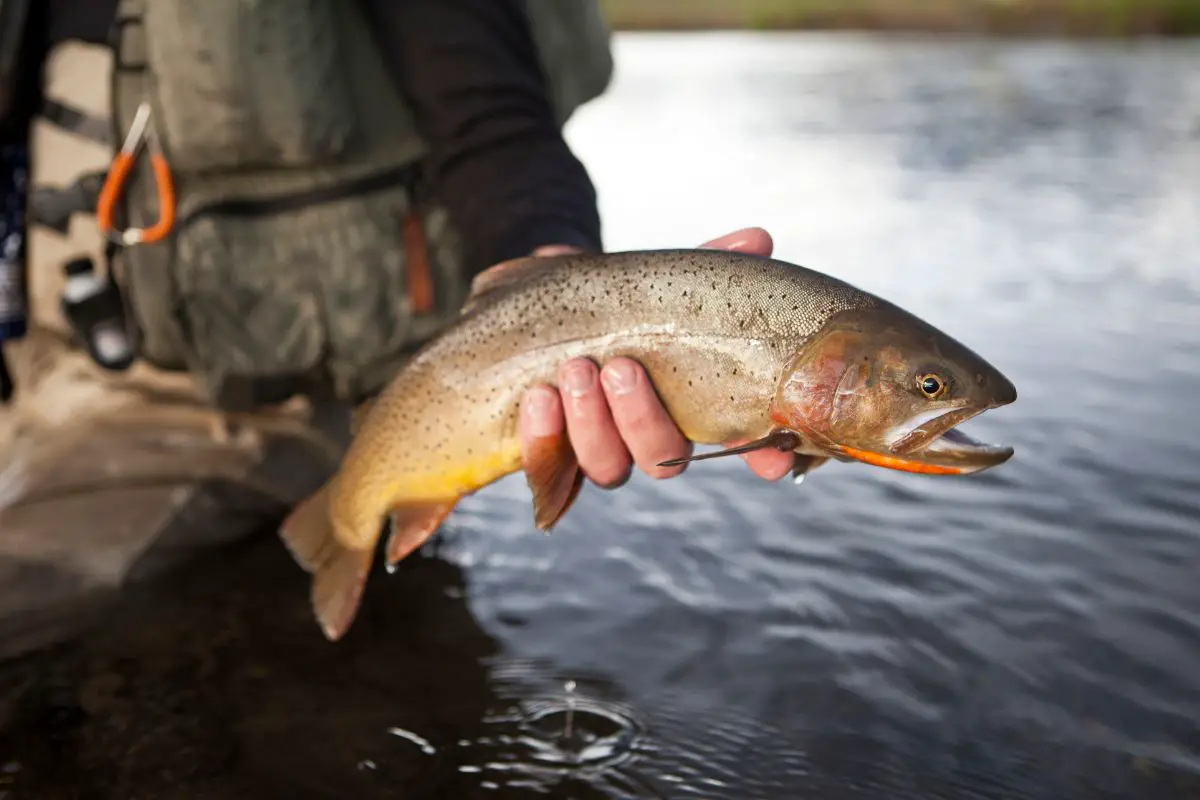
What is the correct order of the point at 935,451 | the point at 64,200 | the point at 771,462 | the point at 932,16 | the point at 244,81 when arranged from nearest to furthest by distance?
the point at 935,451 → the point at 771,462 → the point at 244,81 → the point at 64,200 → the point at 932,16

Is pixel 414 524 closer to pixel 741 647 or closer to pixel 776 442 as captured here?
pixel 776 442

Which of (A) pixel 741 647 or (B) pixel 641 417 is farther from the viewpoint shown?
(A) pixel 741 647

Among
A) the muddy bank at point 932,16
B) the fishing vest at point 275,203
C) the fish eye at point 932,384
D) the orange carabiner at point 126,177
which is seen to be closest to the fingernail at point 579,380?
the fish eye at point 932,384

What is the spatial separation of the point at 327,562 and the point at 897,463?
4.38 feet

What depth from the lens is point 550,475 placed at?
2.18 metres

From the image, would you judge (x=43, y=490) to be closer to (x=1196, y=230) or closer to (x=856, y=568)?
(x=856, y=568)

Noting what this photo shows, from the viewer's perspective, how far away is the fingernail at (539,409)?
6.90 feet

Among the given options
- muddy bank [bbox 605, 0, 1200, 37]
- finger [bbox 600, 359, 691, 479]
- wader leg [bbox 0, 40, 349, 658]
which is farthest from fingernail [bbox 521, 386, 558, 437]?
muddy bank [bbox 605, 0, 1200, 37]

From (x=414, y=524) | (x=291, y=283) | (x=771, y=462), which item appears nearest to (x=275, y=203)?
(x=291, y=283)

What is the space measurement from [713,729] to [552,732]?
1.29 ft

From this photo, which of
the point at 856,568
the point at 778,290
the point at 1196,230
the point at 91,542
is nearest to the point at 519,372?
the point at 778,290

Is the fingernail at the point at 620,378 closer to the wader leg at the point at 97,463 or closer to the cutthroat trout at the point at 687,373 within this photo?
the cutthroat trout at the point at 687,373

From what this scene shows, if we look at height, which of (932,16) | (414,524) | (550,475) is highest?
(932,16)

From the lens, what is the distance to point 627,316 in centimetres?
205
